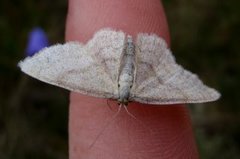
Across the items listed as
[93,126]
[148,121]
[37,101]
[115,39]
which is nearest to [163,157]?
[148,121]

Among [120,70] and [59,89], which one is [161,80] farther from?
[59,89]

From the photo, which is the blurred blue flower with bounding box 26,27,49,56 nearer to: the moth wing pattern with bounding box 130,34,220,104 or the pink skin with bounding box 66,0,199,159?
the pink skin with bounding box 66,0,199,159

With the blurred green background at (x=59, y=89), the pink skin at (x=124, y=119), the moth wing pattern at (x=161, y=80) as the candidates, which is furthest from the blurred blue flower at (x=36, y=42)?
the moth wing pattern at (x=161, y=80)

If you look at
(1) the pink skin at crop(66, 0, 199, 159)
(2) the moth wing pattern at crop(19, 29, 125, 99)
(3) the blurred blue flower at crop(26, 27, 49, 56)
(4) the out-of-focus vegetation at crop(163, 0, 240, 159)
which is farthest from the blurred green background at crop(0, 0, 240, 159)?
(2) the moth wing pattern at crop(19, 29, 125, 99)

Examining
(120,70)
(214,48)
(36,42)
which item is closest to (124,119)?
(120,70)

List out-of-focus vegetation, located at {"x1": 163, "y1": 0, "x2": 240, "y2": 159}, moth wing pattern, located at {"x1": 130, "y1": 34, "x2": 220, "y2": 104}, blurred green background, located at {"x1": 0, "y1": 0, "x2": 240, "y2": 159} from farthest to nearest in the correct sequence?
out-of-focus vegetation, located at {"x1": 163, "y1": 0, "x2": 240, "y2": 159} < blurred green background, located at {"x1": 0, "y1": 0, "x2": 240, "y2": 159} < moth wing pattern, located at {"x1": 130, "y1": 34, "x2": 220, "y2": 104}

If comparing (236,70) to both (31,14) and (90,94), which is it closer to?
(31,14)

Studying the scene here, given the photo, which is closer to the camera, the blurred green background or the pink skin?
the pink skin
